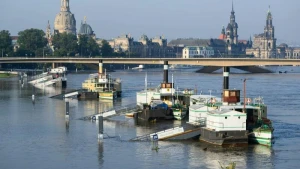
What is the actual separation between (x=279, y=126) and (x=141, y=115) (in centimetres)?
1021

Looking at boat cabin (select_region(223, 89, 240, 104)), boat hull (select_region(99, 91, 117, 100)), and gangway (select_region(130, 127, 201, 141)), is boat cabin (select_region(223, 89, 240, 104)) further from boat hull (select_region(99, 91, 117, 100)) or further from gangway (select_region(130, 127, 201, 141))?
boat hull (select_region(99, 91, 117, 100))

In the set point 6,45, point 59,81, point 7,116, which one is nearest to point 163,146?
point 7,116

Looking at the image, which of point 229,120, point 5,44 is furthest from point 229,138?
point 5,44

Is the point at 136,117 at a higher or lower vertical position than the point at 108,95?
lower

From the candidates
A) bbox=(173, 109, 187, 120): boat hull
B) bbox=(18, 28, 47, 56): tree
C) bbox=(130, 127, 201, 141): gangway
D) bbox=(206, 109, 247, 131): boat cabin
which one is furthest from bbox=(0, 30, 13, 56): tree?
bbox=(206, 109, 247, 131): boat cabin

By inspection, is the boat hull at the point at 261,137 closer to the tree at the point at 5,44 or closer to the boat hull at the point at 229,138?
the boat hull at the point at 229,138

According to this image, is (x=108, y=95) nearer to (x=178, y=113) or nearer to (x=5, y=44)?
(x=178, y=113)

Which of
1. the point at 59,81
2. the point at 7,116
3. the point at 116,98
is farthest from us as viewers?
the point at 59,81

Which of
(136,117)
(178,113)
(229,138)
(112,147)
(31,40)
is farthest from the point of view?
(31,40)

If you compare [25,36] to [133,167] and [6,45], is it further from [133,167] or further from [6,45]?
[133,167]

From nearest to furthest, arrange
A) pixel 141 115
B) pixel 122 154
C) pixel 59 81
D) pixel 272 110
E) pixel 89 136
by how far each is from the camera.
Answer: pixel 122 154
pixel 89 136
pixel 141 115
pixel 272 110
pixel 59 81

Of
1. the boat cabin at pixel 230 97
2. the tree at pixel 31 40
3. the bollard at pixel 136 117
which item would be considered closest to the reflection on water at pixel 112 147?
the bollard at pixel 136 117

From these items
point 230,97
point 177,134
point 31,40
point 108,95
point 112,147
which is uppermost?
point 31,40

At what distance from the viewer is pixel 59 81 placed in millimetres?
107188
